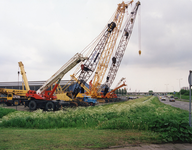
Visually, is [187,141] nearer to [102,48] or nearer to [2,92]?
[2,92]

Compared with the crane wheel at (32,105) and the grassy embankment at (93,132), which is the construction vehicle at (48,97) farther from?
the grassy embankment at (93,132)

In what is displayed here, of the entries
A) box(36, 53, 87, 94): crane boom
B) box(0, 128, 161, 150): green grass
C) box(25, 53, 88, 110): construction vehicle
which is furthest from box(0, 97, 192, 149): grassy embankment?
box(36, 53, 87, 94): crane boom

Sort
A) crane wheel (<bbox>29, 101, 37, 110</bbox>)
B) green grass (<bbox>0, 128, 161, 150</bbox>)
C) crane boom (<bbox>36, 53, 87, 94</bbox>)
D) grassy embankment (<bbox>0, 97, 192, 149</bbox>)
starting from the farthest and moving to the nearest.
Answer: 1. crane boom (<bbox>36, 53, 87, 94</bbox>)
2. crane wheel (<bbox>29, 101, 37, 110</bbox>)
3. grassy embankment (<bbox>0, 97, 192, 149</bbox>)
4. green grass (<bbox>0, 128, 161, 150</bbox>)

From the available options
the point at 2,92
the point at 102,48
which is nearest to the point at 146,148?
the point at 2,92

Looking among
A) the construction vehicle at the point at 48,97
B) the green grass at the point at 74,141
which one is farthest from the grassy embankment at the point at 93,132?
the construction vehicle at the point at 48,97

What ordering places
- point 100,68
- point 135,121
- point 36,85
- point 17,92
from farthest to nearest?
point 36,85 → point 100,68 → point 17,92 → point 135,121

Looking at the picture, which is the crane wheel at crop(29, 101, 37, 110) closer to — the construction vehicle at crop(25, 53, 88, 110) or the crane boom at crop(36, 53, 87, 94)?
the construction vehicle at crop(25, 53, 88, 110)

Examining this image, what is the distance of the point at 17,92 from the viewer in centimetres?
2898

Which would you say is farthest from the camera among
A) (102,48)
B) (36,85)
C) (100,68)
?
(36,85)

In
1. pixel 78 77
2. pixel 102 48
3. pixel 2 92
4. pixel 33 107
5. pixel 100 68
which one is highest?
pixel 102 48

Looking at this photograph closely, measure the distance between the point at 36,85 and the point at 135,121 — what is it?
62.1 m

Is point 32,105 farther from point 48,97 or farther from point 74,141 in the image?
Result: point 74,141

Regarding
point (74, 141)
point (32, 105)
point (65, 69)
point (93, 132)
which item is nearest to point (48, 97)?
point (32, 105)

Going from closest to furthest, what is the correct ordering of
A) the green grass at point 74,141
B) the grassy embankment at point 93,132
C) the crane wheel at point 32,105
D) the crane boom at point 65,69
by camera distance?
the green grass at point 74,141 → the grassy embankment at point 93,132 → the crane wheel at point 32,105 → the crane boom at point 65,69
